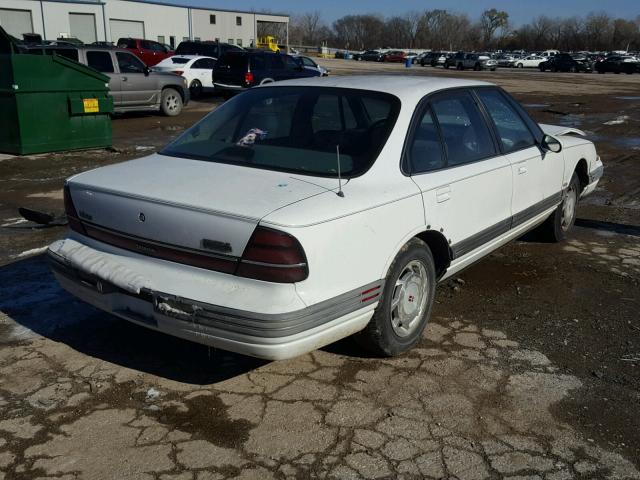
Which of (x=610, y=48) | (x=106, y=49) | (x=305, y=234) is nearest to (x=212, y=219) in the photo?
(x=305, y=234)

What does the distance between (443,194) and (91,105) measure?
352 inches

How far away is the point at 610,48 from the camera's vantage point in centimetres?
11231

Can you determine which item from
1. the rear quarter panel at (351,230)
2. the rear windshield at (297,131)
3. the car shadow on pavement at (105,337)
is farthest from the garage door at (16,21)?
the rear quarter panel at (351,230)

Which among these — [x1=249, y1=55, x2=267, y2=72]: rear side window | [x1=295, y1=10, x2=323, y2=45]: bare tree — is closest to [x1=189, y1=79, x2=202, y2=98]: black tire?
[x1=249, y1=55, x2=267, y2=72]: rear side window

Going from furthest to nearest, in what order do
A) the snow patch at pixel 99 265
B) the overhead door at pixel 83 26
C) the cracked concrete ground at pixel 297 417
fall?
the overhead door at pixel 83 26, the snow patch at pixel 99 265, the cracked concrete ground at pixel 297 417

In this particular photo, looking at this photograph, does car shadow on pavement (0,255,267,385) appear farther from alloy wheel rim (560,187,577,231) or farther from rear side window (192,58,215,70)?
rear side window (192,58,215,70)

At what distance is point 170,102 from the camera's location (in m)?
16.4

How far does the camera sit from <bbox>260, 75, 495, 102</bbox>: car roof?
4.08 m

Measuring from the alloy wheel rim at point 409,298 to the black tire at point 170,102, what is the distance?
13.5 m

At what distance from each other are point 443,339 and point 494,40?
14179 cm

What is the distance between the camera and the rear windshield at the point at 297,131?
371cm

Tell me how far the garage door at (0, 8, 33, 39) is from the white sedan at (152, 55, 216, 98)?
3042 cm

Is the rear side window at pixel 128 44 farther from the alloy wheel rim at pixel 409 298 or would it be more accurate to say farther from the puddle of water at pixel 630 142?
the alloy wheel rim at pixel 409 298

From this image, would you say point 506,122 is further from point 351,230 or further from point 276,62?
point 276,62
